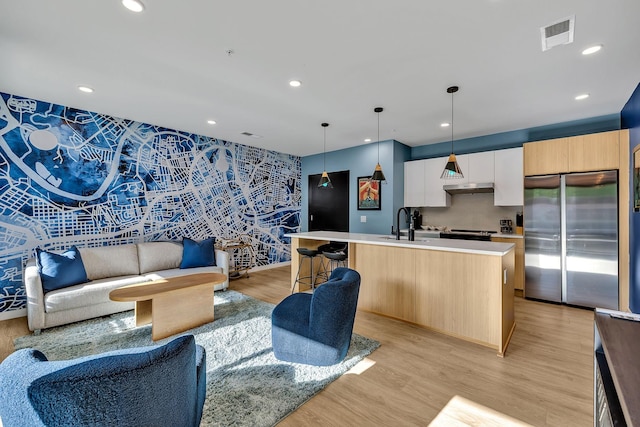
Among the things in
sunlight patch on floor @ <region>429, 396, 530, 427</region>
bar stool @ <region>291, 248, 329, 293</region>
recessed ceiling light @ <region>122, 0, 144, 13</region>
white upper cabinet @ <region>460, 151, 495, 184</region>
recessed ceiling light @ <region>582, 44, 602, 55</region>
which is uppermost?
recessed ceiling light @ <region>122, 0, 144, 13</region>

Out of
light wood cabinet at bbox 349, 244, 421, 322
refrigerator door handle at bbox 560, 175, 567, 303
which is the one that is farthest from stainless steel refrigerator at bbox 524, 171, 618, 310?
light wood cabinet at bbox 349, 244, 421, 322

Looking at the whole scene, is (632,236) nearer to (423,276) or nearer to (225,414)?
(423,276)

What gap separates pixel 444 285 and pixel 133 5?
3.44 m

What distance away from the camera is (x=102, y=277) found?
3.63 metres

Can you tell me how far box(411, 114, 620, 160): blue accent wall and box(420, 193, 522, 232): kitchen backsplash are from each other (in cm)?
87

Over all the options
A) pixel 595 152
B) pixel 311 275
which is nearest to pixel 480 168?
pixel 595 152

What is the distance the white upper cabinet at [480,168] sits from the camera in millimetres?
4633

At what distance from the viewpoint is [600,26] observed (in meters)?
2.06

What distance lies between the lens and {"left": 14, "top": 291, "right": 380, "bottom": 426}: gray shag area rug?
71.3 inches

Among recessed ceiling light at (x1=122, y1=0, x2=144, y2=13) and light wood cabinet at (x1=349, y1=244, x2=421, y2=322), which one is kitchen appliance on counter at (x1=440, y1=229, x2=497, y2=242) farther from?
recessed ceiling light at (x1=122, y1=0, x2=144, y2=13)

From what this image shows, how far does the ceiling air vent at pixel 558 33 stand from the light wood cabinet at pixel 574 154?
2.21 m

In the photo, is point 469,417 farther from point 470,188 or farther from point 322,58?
point 470,188

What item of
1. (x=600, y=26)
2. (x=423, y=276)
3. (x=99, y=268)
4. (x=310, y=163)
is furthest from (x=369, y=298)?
(x=310, y=163)

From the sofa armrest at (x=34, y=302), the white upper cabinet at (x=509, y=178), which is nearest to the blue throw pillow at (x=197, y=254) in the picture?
the sofa armrest at (x=34, y=302)
